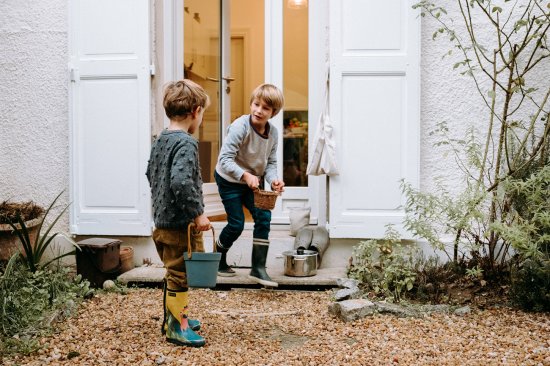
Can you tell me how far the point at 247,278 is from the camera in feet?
15.4

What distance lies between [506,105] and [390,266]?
133 centimetres

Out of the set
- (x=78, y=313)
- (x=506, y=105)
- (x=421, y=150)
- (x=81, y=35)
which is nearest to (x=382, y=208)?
(x=421, y=150)

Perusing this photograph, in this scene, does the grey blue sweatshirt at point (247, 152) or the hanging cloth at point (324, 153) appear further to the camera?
the hanging cloth at point (324, 153)

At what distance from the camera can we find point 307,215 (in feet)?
17.8

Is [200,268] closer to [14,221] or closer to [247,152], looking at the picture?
[247,152]

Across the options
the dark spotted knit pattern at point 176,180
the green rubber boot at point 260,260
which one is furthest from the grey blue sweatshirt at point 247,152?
the dark spotted knit pattern at point 176,180

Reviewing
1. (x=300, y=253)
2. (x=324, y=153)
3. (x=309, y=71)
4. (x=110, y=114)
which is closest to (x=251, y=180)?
(x=300, y=253)

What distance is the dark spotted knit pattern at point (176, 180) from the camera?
3162 mm

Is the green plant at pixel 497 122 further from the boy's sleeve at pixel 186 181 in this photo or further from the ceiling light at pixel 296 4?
the ceiling light at pixel 296 4

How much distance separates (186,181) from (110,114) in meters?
2.21

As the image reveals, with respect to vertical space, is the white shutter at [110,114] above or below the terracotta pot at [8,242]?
above

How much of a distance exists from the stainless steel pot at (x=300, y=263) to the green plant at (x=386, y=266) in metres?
0.27

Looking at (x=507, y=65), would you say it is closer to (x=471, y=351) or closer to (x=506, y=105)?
(x=506, y=105)

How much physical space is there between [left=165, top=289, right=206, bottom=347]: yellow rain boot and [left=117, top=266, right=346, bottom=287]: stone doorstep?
1282 millimetres
